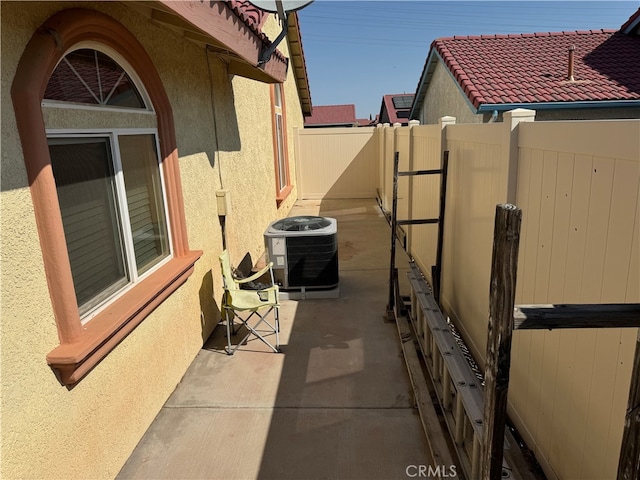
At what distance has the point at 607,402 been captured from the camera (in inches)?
69.5

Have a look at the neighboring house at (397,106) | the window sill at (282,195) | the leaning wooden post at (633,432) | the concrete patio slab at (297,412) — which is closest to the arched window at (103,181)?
the concrete patio slab at (297,412)

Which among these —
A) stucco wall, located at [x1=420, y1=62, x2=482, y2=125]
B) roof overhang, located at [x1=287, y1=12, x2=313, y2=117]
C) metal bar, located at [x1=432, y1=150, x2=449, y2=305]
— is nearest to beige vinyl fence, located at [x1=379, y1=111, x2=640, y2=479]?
metal bar, located at [x1=432, y1=150, x2=449, y2=305]

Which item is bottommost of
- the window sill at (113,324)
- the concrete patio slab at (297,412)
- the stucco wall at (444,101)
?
the concrete patio slab at (297,412)

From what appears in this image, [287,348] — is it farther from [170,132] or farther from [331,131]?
[331,131]

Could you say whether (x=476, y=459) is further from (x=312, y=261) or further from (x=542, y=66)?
(x=542, y=66)

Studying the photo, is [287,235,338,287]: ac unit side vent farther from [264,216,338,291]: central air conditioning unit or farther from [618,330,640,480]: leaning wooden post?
[618,330,640,480]: leaning wooden post

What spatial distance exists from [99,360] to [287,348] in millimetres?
2147

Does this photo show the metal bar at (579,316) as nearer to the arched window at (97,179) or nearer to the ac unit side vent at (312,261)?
the arched window at (97,179)

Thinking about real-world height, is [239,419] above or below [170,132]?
below

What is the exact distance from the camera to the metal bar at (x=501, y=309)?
1.26 m

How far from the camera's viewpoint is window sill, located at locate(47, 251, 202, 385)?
229 centimetres

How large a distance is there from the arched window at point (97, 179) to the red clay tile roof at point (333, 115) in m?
Result: 31.9

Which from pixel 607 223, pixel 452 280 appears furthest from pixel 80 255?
pixel 452 280

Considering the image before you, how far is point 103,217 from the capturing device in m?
2.94
